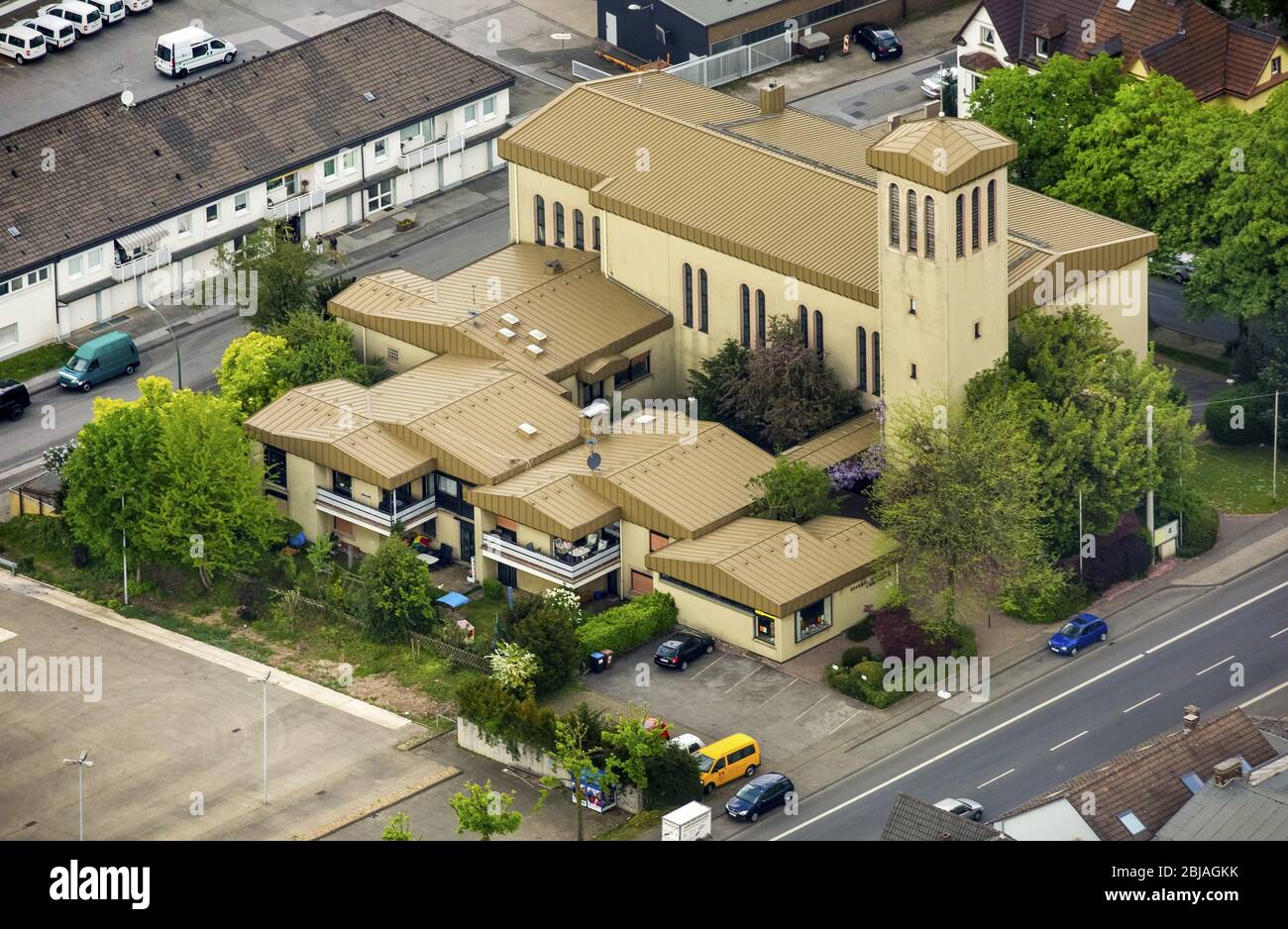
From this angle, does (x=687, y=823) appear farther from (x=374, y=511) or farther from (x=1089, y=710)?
(x=374, y=511)

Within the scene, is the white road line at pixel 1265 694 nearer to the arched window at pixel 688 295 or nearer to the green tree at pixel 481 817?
the green tree at pixel 481 817

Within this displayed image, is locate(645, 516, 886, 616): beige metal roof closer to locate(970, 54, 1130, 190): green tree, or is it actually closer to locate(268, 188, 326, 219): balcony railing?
locate(970, 54, 1130, 190): green tree

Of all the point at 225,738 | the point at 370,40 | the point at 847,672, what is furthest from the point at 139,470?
the point at 370,40

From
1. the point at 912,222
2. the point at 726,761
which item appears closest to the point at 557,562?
the point at 726,761

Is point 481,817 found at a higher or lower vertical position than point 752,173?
lower

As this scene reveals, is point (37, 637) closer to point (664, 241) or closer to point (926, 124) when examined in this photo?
point (664, 241)

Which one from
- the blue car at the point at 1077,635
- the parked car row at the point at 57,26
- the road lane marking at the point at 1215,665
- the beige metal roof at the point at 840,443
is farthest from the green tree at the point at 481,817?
the parked car row at the point at 57,26

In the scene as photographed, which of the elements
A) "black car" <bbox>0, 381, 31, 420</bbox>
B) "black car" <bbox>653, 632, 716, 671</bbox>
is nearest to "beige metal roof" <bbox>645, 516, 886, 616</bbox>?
"black car" <bbox>653, 632, 716, 671</bbox>
